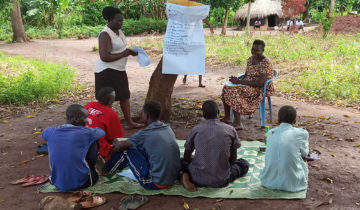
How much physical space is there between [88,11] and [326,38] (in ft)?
62.9

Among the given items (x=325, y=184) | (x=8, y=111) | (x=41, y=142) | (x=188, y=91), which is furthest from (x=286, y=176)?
(x=8, y=111)

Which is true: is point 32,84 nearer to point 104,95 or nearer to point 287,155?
point 104,95

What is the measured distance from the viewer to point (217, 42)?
1469 cm

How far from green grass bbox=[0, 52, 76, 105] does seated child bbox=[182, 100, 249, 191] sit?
493 centimetres

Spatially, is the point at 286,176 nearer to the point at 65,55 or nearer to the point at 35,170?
the point at 35,170

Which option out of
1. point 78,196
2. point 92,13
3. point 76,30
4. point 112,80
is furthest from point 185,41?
point 92,13

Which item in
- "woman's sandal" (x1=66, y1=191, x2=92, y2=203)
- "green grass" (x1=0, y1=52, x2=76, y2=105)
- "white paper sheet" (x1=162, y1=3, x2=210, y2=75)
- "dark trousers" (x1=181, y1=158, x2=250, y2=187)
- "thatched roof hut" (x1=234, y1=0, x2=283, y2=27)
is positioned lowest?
"woman's sandal" (x1=66, y1=191, x2=92, y2=203)

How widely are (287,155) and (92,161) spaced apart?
6.00ft

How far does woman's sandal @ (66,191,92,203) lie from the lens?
9.52 ft

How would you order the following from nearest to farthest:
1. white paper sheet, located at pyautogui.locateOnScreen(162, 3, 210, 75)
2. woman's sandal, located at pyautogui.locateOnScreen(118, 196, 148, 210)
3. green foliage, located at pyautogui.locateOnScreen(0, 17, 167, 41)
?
1. woman's sandal, located at pyautogui.locateOnScreen(118, 196, 148, 210)
2. white paper sheet, located at pyautogui.locateOnScreen(162, 3, 210, 75)
3. green foliage, located at pyautogui.locateOnScreen(0, 17, 167, 41)

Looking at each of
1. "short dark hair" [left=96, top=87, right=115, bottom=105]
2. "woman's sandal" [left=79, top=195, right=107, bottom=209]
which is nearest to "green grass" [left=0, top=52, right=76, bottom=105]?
"short dark hair" [left=96, top=87, right=115, bottom=105]

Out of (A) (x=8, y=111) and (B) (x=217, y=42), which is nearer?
(A) (x=8, y=111)

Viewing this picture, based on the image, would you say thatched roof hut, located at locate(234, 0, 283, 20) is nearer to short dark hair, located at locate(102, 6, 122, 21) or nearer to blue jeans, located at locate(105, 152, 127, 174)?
short dark hair, located at locate(102, 6, 122, 21)

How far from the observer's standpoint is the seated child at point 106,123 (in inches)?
135
